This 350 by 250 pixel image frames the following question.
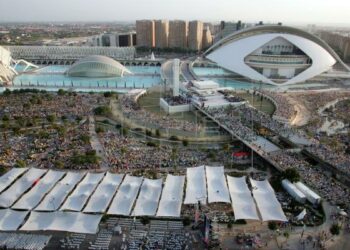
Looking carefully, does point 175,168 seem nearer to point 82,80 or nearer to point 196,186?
point 196,186

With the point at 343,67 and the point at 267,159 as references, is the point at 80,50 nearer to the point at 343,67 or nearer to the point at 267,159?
the point at 343,67

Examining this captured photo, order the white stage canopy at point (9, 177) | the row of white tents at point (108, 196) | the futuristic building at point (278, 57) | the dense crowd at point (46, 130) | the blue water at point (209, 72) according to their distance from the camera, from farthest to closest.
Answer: the blue water at point (209, 72) → the futuristic building at point (278, 57) → the dense crowd at point (46, 130) → the white stage canopy at point (9, 177) → the row of white tents at point (108, 196)

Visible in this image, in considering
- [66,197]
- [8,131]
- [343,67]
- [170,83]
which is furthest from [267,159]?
[343,67]

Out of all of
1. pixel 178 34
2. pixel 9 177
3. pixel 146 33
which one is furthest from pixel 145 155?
pixel 146 33

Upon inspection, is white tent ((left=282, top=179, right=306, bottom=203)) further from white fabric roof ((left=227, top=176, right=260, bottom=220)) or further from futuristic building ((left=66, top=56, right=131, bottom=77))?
futuristic building ((left=66, top=56, right=131, bottom=77))

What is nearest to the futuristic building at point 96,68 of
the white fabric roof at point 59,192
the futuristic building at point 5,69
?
the futuristic building at point 5,69

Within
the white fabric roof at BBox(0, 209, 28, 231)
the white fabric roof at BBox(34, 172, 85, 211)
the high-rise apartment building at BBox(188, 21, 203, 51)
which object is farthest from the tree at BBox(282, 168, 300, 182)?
the high-rise apartment building at BBox(188, 21, 203, 51)

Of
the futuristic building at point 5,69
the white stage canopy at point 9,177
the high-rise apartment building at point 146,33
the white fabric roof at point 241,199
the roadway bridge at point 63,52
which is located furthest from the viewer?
the high-rise apartment building at point 146,33

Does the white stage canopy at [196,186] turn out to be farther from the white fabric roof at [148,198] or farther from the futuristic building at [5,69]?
the futuristic building at [5,69]
